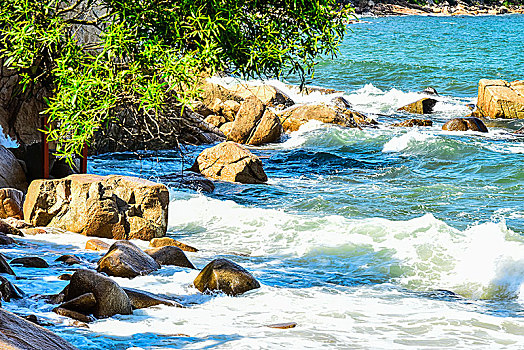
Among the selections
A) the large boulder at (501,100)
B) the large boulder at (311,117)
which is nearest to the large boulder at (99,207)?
the large boulder at (311,117)

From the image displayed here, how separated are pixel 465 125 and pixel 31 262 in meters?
17.3

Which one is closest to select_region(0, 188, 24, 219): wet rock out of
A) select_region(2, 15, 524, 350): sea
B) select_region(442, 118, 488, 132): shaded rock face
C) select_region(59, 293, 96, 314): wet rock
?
select_region(2, 15, 524, 350): sea

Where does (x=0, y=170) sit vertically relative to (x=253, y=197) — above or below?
above

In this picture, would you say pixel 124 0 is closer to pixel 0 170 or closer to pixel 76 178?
pixel 76 178

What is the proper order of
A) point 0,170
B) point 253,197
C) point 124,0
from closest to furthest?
point 124,0, point 0,170, point 253,197

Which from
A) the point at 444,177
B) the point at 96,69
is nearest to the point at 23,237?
the point at 96,69

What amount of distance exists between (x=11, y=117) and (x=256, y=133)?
9.05m

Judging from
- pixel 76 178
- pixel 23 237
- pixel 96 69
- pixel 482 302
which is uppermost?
pixel 96 69

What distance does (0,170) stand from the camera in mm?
11328

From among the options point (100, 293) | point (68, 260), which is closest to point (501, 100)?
point (68, 260)

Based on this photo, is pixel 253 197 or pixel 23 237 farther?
pixel 253 197

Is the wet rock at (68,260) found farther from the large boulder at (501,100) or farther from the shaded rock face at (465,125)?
the large boulder at (501,100)

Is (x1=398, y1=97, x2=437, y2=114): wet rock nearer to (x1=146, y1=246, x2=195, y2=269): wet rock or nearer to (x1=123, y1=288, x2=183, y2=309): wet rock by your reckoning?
(x1=146, y1=246, x2=195, y2=269): wet rock

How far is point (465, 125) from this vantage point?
22.4m
